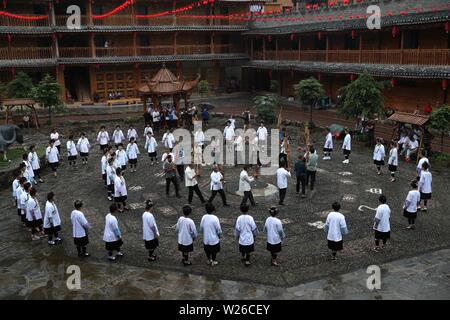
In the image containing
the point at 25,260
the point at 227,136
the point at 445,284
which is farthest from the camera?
the point at 227,136

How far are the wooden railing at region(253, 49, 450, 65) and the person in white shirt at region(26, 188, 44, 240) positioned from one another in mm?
20041

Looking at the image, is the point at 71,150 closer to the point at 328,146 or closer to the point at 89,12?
the point at 328,146

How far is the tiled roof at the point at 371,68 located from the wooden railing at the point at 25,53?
16428mm

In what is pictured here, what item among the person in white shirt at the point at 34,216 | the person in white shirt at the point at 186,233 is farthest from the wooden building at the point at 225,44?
the person in white shirt at the point at 34,216

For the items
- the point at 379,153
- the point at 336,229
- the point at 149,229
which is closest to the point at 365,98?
the point at 379,153

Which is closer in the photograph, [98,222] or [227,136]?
[98,222]

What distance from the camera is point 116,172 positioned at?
14.4 meters

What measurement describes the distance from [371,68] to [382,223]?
57.7 ft

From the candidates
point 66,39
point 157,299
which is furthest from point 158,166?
point 66,39

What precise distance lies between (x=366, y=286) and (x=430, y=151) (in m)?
11.8

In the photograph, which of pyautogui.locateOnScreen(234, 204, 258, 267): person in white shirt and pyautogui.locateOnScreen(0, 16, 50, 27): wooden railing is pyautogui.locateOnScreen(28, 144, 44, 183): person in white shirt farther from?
pyautogui.locateOnScreen(0, 16, 50, 27): wooden railing

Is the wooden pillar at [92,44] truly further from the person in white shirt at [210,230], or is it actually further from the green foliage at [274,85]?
the person in white shirt at [210,230]

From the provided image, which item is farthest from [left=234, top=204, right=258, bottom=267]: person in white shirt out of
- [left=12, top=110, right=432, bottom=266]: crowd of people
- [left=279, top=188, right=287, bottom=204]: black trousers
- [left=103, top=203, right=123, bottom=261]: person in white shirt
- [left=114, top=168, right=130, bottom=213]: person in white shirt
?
[left=114, top=168, right=130, bottom=213]: person in white shirt
